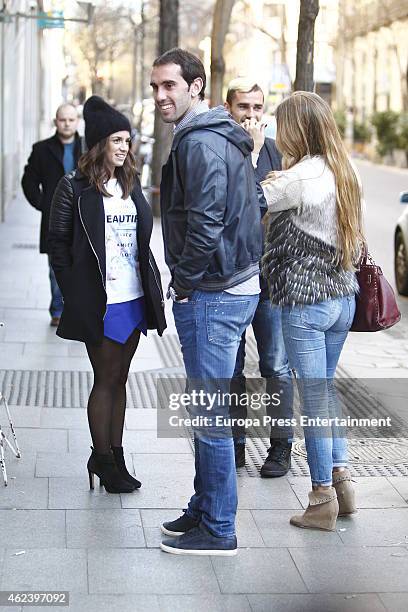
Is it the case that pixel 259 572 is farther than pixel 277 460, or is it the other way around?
pixel 277 460

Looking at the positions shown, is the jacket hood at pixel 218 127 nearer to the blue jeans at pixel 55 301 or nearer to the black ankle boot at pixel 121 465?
the black ankle boot at pixel 121 465

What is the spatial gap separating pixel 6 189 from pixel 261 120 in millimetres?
16393

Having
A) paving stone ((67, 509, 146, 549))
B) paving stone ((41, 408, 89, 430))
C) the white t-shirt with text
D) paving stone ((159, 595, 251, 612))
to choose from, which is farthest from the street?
paving stone ((159, 595, 251, 612))

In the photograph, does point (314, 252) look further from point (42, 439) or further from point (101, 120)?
point (42, 439)

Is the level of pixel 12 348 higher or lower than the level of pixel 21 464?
lower

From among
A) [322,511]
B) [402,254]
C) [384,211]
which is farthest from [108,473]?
[384,211]

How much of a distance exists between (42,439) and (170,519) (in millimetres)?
1557

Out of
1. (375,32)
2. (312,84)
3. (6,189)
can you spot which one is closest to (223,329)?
(312,84)

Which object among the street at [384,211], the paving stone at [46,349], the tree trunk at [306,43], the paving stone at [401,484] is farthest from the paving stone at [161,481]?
the street at [384,211]

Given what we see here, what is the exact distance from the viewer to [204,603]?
Result: 485 cm

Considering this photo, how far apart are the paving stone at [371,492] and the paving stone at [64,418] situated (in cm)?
158

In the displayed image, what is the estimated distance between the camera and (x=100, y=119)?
600 centimetres

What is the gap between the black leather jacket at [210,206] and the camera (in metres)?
5.05

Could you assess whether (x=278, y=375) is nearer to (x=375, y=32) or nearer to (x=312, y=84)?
(x=312, y=84)
